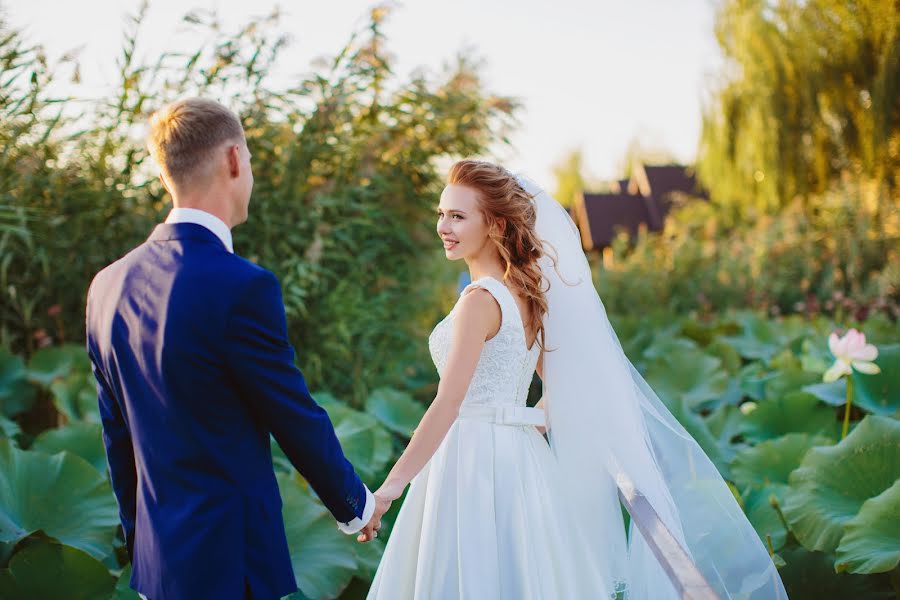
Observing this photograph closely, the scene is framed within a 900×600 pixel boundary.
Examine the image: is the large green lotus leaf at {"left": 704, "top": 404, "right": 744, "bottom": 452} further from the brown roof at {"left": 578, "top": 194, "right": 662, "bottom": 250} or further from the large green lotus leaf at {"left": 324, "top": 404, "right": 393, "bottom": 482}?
Answer: the brown roof at {"left": 578, "top": 194, "right": 662, "bottom": 250}

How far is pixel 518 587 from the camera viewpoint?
6.31ft

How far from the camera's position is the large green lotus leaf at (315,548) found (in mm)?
2645

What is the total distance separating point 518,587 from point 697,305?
26.2 feet

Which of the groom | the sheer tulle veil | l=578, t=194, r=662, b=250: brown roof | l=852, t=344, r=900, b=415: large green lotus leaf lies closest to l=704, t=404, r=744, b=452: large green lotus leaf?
l=852, t=344, r=900, b=415: large green lotus leaf

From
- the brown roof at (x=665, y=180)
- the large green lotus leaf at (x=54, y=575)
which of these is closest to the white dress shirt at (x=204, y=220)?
the large green lotus leaf at (x=54, y=575)

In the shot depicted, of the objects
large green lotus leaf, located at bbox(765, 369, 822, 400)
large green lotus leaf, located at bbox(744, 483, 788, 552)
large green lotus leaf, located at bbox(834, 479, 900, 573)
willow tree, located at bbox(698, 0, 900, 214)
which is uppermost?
willow tree, located at bbox(698, 0, 900, 214)

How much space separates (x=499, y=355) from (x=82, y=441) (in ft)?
7.41

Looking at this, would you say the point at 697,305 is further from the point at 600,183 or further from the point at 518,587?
the point at 600,183

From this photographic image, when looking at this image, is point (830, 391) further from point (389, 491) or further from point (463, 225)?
point (389, 491)

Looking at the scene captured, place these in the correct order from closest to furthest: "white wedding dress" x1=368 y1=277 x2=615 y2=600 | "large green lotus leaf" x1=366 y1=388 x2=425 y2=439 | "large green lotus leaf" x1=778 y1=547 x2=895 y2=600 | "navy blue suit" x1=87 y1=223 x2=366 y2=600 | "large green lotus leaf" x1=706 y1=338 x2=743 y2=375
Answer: "navy blue suit" x1=87 y1=223 x2=366 y2=600 → "white wedding dress" x1=368 y1=277 x2=615 y2=600 → "large green lotus leaf" x1=778 y1=547 x2=895 y2=600 → "large green lotus leaf" x1=366 y1=388 x2=425 y2=439 → "large green lotus leaf" x1=706 y1=338 x2=743 y2=375

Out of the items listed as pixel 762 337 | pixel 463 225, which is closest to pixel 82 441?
pixel 463 225

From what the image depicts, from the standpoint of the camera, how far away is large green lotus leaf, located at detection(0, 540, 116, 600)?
7.94ft

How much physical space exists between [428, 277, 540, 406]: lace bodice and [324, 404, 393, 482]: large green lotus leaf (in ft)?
4.99

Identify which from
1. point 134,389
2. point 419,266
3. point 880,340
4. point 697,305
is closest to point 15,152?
point 419,266
